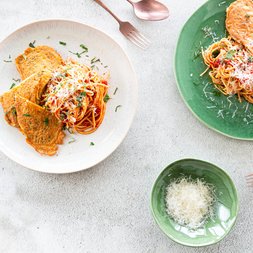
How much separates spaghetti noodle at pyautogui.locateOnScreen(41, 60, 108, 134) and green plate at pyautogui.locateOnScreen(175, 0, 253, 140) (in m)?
0.55

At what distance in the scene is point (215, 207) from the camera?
2.86 m

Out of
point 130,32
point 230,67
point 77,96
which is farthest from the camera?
point 130,32

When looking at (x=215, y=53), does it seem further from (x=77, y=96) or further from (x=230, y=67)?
(x=77, y=96)

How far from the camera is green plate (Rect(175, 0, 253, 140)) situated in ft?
9.41

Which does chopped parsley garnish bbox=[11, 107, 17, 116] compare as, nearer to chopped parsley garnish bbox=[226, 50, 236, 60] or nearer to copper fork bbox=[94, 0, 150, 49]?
copper fork bbox=[94, 0, 150, 49]

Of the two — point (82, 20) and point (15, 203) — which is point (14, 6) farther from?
point (15, 203)

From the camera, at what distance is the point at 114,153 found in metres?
2.98

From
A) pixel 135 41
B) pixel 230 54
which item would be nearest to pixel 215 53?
pixel 230 54

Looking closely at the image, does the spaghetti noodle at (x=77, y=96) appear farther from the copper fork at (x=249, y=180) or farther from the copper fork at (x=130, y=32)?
the copper fork at (x=249, y=180)

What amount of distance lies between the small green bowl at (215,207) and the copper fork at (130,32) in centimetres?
88

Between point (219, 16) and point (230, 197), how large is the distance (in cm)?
123

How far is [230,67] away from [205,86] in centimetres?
21

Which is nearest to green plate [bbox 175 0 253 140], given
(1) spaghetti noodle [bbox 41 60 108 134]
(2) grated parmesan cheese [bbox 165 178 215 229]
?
(2) grated parmesan cheese [bbox 165 178 215 229]

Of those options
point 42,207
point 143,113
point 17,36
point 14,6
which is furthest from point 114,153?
point 14,6
